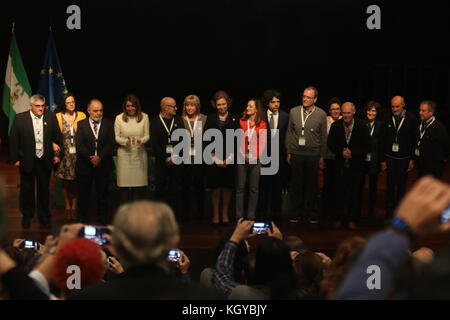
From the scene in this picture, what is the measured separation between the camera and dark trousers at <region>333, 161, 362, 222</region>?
641 cm

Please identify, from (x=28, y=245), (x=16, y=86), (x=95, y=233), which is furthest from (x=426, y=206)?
(x=16, y=86)

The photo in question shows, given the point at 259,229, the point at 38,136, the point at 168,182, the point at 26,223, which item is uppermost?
the point at 38,136

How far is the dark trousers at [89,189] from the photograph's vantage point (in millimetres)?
6438

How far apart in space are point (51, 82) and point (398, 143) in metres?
3.87

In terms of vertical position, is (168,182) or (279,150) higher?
(279,150)

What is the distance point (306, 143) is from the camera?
6500mm

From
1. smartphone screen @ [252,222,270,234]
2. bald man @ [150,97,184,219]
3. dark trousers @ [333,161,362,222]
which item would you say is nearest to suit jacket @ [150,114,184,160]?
bald man @ [150,97,184,219]

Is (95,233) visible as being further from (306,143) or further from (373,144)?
(373,144)

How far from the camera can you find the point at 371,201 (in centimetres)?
698

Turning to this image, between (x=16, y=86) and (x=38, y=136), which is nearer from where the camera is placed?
(x=38, y=136)

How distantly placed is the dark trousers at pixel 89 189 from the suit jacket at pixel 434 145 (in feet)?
9.92

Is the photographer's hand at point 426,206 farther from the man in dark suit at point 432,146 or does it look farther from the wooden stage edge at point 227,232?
the man in dark suit at point 432,146

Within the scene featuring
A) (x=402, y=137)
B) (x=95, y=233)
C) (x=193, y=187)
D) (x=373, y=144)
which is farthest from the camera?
(x=193, y=187)

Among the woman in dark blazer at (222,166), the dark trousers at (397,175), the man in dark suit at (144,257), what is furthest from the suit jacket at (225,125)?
the man in dark suit at (144,257)
